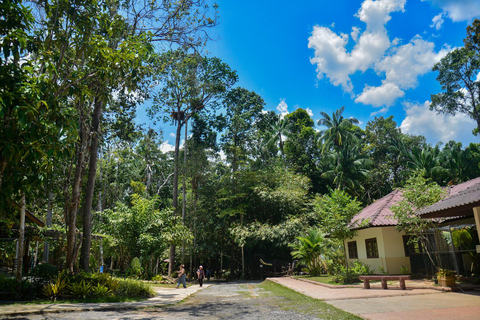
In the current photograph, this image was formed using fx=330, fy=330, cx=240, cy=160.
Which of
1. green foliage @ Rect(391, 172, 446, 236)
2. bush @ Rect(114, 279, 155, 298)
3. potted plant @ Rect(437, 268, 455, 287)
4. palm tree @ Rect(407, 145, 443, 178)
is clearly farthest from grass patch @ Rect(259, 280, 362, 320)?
palm tree @ Rect(407, 145, 443, 178)

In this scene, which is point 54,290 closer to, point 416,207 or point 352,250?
point 416,207

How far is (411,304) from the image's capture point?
27.5 ft

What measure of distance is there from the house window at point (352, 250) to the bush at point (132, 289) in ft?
42.0

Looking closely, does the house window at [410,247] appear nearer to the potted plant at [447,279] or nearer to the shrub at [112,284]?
Answer: the potted plant at [447,279]

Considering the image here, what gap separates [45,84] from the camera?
6.14 m

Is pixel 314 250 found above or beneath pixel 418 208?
beneath

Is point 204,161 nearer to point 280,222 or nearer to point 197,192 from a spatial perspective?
point 197,192

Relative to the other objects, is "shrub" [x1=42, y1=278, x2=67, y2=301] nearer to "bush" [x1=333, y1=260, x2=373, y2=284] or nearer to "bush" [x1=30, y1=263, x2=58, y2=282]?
"bush" [x1=30, y1=263, x2=58, y2=282]

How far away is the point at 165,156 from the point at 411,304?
37.4 meters

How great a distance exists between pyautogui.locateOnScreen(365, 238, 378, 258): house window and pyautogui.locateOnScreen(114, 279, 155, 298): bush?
11.8 meters

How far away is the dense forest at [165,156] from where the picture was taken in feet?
22.8

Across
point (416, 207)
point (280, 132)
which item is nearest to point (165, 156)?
point (280, 132)

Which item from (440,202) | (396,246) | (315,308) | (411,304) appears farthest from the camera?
(396,246)

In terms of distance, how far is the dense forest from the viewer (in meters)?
6.95
